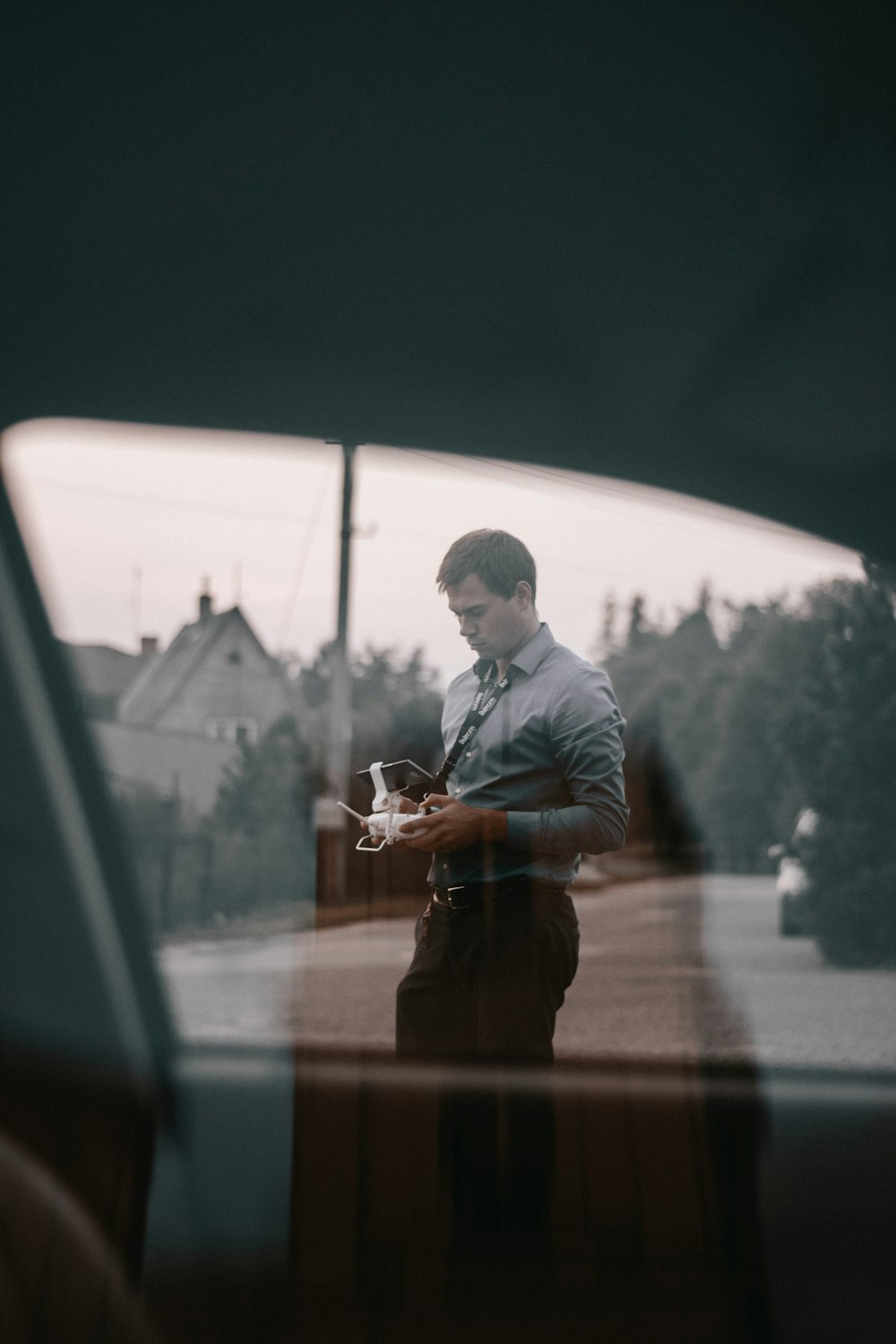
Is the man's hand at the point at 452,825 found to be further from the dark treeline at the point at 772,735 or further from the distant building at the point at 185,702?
the distant building at the point at 185,702

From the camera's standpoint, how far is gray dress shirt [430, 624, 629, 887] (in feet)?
2.36

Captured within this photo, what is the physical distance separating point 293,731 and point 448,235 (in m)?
0.67

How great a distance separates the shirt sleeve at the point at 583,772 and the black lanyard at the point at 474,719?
4 centimetres

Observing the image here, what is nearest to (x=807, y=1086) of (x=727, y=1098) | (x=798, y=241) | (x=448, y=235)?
(x=727, y=1098)

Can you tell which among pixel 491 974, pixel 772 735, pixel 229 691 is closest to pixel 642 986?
pixel 772 735

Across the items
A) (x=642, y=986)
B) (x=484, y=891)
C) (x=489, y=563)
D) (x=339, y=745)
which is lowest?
(x=642, y=986)

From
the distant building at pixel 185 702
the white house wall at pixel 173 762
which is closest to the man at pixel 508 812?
the distant building at pixel 185 702

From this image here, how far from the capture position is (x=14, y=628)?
49.7 inches

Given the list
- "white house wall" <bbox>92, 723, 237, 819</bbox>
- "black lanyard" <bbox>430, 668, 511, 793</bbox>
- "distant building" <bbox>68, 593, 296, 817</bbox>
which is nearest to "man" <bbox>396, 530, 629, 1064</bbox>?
"black lanyard" <bbox>430, 668, 511, 793</bbox>

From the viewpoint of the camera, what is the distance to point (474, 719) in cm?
73

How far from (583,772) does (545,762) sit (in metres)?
0.03

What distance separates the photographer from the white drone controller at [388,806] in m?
0.72

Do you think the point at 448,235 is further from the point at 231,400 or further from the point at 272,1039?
the point at 272,1039

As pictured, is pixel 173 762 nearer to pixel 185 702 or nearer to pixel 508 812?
pixel 185 702
